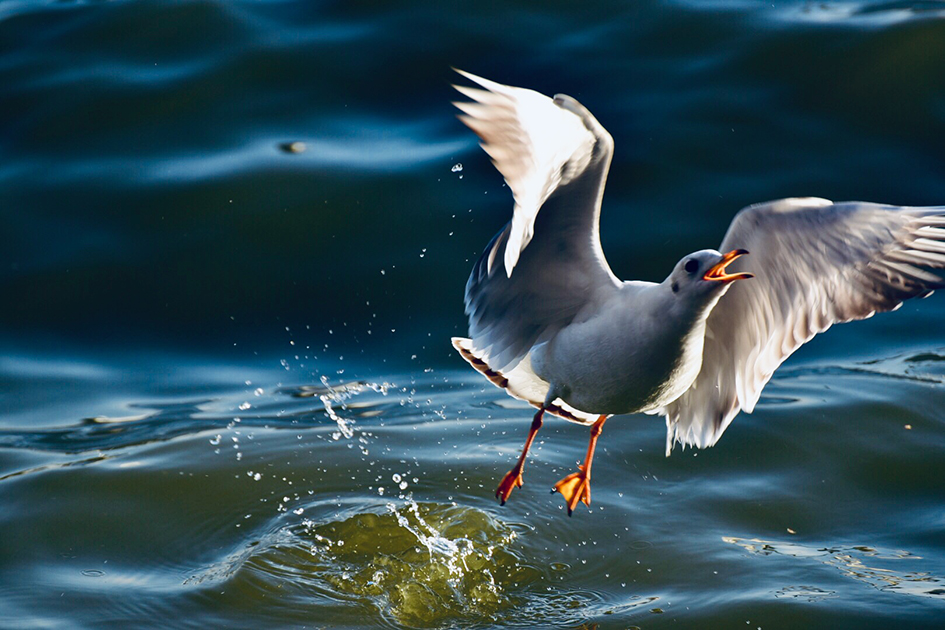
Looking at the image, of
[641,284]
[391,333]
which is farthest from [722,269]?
[391,333]

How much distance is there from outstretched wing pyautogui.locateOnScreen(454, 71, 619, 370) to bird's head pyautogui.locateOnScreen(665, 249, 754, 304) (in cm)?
31

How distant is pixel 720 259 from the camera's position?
3152 mm

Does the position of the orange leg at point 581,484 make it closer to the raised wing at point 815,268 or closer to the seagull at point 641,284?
the seagull at point 641,284

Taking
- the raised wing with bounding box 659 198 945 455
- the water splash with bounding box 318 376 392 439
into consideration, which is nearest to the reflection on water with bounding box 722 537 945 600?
the raised wing with bounding box 659 198 945 455

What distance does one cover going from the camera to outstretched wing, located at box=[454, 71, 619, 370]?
9.20 ft

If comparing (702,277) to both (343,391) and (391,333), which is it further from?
(391,333)

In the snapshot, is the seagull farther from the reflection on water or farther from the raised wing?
the reflection on water

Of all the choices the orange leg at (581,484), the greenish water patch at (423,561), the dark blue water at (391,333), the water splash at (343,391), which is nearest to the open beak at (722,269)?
the orange leg at (581,484)

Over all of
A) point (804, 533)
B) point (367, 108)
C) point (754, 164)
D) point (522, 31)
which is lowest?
point (804, 533)

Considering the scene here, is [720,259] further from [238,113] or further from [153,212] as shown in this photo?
[238,113]

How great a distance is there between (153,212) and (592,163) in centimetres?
489

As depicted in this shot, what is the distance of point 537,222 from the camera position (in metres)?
3.41

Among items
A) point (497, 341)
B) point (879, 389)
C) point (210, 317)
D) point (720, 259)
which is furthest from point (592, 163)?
point (210, 317)

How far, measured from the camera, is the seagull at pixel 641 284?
9.35 ft
